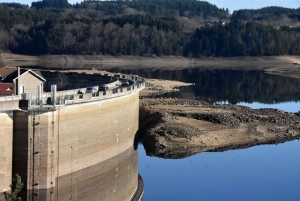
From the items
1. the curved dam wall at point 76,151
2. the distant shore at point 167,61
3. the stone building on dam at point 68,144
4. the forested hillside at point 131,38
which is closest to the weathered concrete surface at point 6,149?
the stone building on dam at point 68,144

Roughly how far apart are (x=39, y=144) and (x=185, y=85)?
63.6 meters

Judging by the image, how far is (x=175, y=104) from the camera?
62.1m

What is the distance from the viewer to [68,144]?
31391 mm

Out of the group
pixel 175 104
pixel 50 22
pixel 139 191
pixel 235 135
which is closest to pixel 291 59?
pixel 50 22

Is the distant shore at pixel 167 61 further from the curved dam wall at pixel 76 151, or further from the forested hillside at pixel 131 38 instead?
the curved dam wall at pixel 76 151

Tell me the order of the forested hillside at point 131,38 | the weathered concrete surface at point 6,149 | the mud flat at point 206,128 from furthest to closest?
the forested hillside at point 131,38 → the mud flat at point 206,128 → the weathered concrete surface at point 6,149

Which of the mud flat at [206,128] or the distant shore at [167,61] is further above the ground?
the mud flat at [206,128]

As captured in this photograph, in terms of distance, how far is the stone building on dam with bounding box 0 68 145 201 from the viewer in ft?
95.2

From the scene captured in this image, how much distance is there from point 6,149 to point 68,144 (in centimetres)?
380

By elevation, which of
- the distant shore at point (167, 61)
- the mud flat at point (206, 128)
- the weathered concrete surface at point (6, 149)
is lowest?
the distant shore at point (167, 61)

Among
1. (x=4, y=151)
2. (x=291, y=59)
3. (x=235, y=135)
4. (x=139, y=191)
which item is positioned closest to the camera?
(x=4, y=151)

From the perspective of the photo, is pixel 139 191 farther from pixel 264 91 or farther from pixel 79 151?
pixel 264 91

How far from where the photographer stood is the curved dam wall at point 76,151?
29.1 meters

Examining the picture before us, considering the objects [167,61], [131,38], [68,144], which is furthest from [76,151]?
[131,38]
